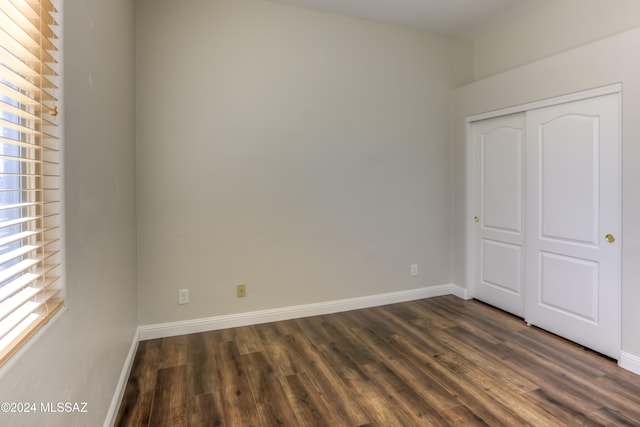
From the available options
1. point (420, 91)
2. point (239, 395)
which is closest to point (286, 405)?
point (239, 395)

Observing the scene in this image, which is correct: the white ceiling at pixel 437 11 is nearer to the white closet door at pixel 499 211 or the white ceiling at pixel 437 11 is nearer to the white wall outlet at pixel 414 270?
the white closet door at pixel 499 211

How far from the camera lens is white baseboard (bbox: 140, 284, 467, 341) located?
9.53 ft

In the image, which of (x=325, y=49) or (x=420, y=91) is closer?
(x=325, y=49)

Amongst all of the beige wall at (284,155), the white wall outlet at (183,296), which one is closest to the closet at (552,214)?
the beige wall at (284,155)

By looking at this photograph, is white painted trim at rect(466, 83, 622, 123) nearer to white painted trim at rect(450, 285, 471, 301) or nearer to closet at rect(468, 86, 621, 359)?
closet at rect(468, 86, 621, 359)

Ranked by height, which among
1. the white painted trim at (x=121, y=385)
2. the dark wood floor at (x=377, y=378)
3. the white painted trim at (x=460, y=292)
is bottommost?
the dark wood floor at (x=377, y=378)

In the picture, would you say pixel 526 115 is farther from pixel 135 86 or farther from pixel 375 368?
pixel 135 86

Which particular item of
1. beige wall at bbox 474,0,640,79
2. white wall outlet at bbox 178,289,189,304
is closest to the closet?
beige wall at bbox 474,0,640,79

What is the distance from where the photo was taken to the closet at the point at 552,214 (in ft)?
8.45

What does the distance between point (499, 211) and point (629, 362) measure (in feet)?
5.19

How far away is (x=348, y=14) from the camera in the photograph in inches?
132

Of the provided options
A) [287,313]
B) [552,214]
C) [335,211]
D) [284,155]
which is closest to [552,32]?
[552,214]

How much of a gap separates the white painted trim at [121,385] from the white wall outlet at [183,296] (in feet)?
1.31

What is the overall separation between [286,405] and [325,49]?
3036 millimetres
